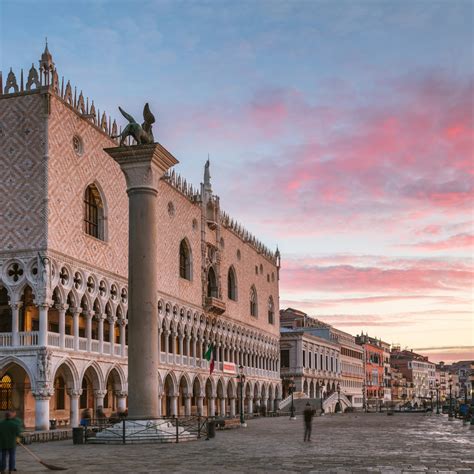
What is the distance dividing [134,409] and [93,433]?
7.97 feet

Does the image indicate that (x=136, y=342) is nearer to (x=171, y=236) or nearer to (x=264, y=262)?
(x=171, y=236)

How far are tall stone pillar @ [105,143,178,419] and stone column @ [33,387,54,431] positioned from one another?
8.96 metres

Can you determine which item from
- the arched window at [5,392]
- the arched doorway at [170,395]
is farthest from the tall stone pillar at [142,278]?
the arched doorway at [170,395]

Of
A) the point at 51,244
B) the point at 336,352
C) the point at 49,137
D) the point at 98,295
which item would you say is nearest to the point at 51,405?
the point at 98,295

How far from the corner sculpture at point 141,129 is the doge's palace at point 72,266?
29.2ft

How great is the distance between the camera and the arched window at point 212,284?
5541 centimetres

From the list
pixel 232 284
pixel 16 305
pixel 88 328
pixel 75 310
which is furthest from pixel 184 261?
pixel 16 305

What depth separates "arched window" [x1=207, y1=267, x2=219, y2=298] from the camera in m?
55.4

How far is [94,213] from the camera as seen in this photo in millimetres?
37656

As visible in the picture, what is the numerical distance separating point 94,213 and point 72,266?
4.21 m

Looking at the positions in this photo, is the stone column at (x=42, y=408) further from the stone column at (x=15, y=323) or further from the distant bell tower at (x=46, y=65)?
the distant bell tower at (x=46, y=65)

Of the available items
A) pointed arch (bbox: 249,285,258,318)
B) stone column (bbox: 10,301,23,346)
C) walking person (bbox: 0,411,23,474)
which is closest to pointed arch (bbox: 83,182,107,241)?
stone column (bbox: 10,301,23,346)

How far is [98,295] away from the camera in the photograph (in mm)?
36906

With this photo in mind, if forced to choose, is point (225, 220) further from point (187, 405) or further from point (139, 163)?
point (139, 163)
